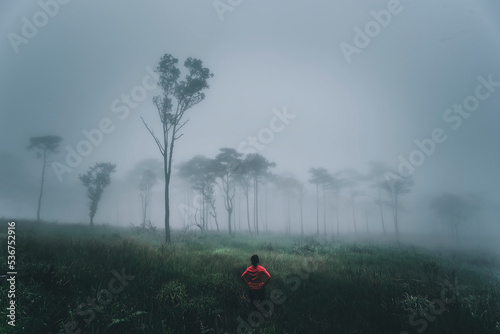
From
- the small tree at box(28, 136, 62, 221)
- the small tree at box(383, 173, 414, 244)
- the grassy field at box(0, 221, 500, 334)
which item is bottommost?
the grassy field at box(0, 221, 500, 334)

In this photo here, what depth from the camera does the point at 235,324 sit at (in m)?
4.54

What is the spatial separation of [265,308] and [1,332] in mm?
4747

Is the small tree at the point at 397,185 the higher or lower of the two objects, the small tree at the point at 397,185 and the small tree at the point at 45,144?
the lower

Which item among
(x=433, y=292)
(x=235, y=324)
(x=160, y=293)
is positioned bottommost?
(x=433, y=292)

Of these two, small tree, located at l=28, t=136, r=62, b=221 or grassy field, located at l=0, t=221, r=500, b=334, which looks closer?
grassy field, located at l=0, t=221, r=500, b=334

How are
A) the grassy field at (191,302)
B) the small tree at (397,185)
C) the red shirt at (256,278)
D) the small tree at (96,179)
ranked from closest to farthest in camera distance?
1. the grassy field at (191,302)
2. the red shirt at (256,278)
3. the small tree at (96,179)
4. the small tree at (397,185)

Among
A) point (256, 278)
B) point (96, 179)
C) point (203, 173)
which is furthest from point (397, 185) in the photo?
point (96, 179)

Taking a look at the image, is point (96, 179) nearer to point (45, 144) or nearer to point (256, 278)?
point (45, 144)

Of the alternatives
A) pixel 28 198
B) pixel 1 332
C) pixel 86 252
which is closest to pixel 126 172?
pixel 28 198

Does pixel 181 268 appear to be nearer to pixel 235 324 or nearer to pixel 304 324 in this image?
pixel 235 324

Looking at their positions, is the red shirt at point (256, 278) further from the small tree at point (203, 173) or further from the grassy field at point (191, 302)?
the small tree at point (203, 173)

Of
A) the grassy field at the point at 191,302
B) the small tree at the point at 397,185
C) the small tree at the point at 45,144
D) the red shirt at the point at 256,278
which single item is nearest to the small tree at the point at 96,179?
the small tree at the point at 45,144

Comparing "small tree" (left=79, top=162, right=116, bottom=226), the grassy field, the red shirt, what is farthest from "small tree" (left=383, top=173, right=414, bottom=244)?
"small tree" (left=79, top=162, right=116, bottom=226)

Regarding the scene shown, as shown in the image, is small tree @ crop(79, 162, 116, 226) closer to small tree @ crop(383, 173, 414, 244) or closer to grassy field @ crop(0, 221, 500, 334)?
grassy field @ crop(0, 221, 500, 334)
